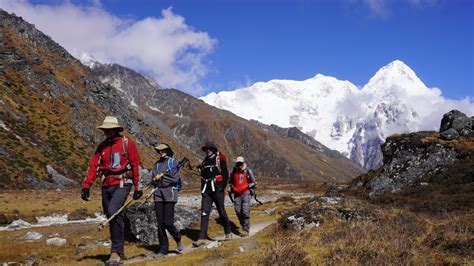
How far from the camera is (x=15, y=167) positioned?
63.5m

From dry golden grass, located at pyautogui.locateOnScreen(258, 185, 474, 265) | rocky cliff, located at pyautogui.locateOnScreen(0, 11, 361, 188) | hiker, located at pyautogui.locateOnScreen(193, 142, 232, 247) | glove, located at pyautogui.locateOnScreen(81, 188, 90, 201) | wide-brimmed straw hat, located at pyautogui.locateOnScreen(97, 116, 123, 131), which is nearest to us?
dry golden grass, located at pyautogui.locateOnScreen(258, 185, 474, 265)

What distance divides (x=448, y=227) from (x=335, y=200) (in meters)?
7.86

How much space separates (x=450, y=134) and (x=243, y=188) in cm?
1978

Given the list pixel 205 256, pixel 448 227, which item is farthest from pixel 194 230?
pixel 448 227

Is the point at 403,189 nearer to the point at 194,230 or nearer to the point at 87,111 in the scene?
the point at 194,230

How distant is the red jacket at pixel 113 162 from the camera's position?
1203 cm

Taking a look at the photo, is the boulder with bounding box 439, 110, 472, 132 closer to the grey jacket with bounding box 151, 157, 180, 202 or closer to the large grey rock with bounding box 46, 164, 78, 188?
the grey jacket with bounding box 151, 157, 180, 202

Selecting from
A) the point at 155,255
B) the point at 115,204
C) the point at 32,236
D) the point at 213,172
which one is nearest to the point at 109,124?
the point at 115,204

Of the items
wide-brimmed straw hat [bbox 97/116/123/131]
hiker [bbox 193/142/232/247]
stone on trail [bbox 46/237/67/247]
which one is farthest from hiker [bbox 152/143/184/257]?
stone on trail [bbox 46/237/67/247]

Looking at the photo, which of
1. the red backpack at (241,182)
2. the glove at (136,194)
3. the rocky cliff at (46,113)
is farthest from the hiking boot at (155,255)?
the rocky cliff at (46,113)

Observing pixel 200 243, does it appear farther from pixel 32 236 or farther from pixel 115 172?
pixel 32 236

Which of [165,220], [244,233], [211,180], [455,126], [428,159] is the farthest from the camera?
[455,126]

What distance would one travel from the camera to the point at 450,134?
31.0 m

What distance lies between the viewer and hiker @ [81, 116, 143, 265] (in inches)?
473
